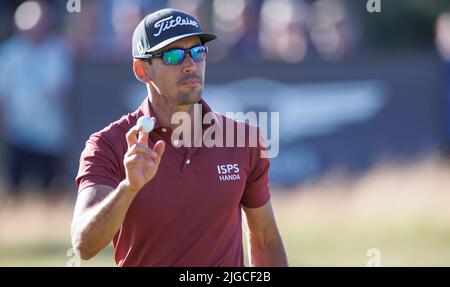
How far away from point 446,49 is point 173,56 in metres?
9.19

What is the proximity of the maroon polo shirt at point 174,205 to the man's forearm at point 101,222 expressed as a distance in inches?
11.3

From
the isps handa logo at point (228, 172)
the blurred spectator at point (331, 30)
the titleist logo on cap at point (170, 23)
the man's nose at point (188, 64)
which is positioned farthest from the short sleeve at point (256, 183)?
the blurred spectator at point (331, 30)

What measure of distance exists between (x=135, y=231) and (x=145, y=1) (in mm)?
10028

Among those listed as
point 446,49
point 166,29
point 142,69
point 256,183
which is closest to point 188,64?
point 166,29

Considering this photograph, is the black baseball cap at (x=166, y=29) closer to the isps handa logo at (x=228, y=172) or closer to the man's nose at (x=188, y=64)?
the man's nose at (x=188, y=64)

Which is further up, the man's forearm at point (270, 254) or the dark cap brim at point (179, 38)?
the dark cap brim at point (179, 38)

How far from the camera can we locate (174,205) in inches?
259

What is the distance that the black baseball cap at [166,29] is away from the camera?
696cm

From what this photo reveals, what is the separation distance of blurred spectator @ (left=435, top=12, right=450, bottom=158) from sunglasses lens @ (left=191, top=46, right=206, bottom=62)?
8475mm

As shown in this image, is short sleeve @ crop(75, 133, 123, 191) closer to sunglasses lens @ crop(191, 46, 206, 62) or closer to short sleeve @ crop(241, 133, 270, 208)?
sunglasses lens @ crop(191, 46, 206, 62)

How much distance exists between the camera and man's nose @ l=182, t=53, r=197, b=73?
22.9 feet

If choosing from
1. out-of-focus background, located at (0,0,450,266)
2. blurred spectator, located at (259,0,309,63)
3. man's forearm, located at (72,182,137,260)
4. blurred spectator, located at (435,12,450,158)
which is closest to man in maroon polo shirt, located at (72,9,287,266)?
man's forearm, located at (72,182,137,260)

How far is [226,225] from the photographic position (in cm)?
675

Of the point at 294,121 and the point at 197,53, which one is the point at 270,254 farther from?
the point at 294,121
